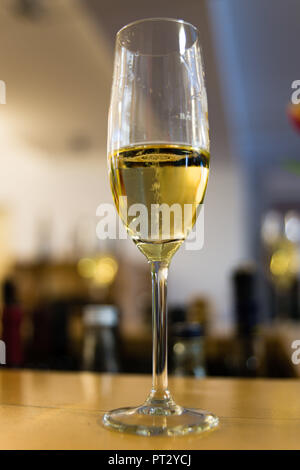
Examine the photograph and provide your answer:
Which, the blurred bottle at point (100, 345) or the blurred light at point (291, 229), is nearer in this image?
the blurred bottle at point (100, 345)

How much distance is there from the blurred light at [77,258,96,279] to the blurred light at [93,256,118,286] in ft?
0.27

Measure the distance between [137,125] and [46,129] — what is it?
3.88 m

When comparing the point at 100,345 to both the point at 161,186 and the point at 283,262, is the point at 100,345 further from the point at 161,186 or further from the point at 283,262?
the point at 283,262

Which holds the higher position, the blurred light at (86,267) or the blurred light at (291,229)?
the blurred light at (291,229)

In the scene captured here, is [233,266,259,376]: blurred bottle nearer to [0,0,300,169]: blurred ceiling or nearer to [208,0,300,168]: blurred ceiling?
[0,0,300,169]: blurred ceiling

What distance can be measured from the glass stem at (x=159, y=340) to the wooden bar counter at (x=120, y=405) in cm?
4

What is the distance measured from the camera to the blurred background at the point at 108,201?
112 cm

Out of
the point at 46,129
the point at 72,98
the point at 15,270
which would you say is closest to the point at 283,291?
the point at 72,98

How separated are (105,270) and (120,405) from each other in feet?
13.3

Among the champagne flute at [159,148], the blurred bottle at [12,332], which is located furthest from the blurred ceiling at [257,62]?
the champagne flute at [159,148]

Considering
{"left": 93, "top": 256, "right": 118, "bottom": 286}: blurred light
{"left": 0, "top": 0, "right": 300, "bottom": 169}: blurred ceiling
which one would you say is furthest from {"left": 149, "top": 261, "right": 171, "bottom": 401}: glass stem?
{"left": 93, "top": 256, "right": 118, "bottom": 286}: blurred light

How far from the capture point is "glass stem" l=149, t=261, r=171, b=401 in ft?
1.10

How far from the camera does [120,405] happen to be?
1.25 feet

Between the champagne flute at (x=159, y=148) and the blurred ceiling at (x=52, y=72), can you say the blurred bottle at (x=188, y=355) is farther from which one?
the blurred ceiling at (x=52, y=72)
